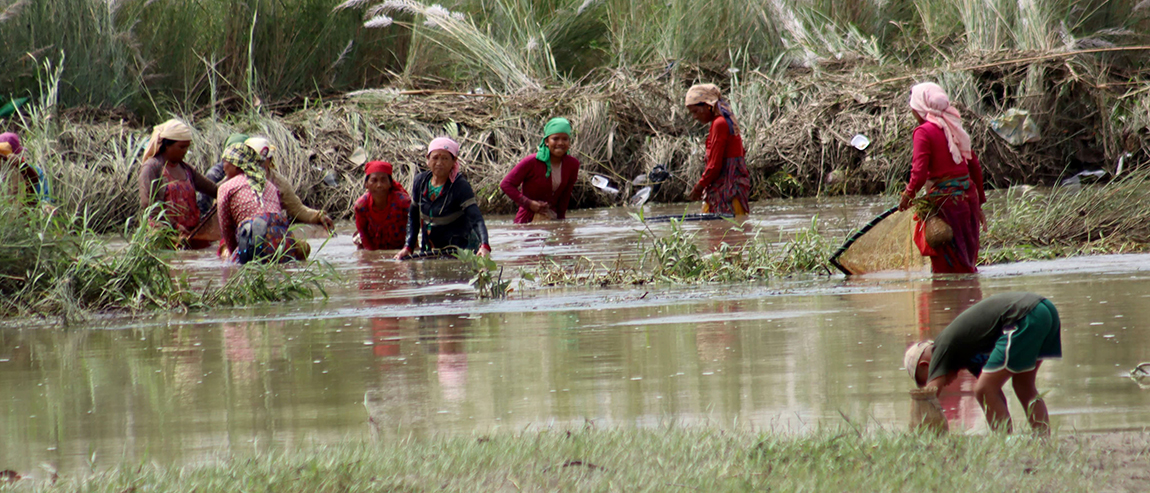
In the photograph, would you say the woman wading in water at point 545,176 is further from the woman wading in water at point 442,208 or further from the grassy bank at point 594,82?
the grassy bank at point 594,82

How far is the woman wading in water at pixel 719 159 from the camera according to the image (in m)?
12.9

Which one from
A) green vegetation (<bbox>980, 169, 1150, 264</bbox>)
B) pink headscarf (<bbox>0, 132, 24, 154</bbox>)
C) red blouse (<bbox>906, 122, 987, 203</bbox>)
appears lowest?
green vegetation (<bbox>980, 169, 1150, 264</bbox>)

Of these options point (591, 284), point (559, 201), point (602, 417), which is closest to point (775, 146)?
point (559, 201)

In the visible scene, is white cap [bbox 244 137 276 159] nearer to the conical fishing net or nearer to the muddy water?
the muddy water

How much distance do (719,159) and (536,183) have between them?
2092 mm

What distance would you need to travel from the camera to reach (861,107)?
59.8ft

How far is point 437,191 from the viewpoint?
11109mm

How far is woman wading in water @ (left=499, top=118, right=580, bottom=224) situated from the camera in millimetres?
13531

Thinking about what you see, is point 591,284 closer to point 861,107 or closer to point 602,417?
point 602,417

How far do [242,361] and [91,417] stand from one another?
130 cm

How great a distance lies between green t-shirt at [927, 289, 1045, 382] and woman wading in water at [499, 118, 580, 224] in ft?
30.0

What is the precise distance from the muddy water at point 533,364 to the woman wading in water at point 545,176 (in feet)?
14.9

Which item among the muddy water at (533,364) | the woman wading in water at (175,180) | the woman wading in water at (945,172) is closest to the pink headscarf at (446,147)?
the muddy water at (533,364)

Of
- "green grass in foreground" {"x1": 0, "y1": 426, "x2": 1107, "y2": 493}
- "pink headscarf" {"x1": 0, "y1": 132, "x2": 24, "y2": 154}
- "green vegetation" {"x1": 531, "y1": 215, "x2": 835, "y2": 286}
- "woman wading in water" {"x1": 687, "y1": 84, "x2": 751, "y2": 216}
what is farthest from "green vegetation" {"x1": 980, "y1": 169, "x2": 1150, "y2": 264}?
"pink headscarf" {"x1": 0, "y1": 132, "x2": 24, "y2": 154}
